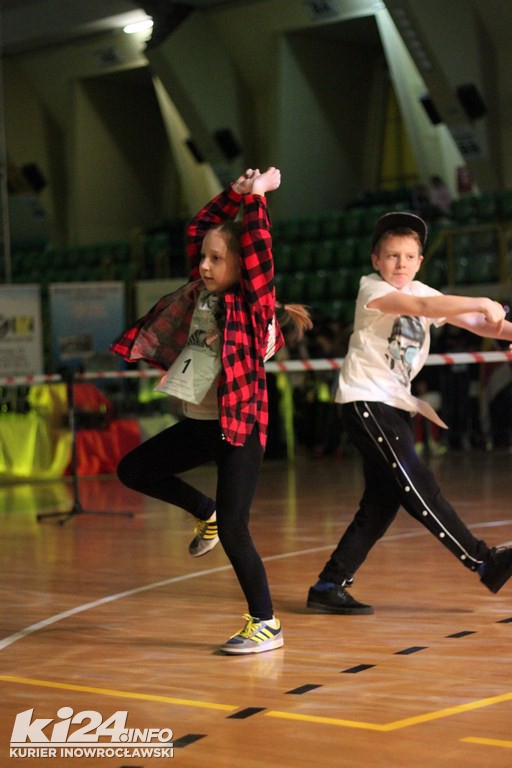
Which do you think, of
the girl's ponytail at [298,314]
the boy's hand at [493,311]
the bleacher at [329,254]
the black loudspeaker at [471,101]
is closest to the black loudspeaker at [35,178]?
the bleacher at [329,254]

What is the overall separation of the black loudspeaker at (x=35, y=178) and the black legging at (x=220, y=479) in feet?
79.4

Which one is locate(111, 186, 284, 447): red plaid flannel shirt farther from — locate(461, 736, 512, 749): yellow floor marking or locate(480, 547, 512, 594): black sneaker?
locate(461, 736, 512, 749): yellow floor marking

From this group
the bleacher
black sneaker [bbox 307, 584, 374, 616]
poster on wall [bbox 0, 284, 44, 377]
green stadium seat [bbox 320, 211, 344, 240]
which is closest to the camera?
black sneaker [bbox 307, 584, 374, 616]

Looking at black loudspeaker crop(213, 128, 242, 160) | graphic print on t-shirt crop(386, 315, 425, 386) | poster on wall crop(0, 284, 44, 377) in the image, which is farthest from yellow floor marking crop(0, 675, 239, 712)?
black loudspeaker crop(213, 128, 242, 160)

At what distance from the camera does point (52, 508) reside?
34.9 feet

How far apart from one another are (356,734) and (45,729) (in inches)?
34.6

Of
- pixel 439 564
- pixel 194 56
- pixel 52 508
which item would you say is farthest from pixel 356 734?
pixel 194 56

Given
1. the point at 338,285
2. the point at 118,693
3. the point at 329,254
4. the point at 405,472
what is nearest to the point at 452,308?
the point at 405,472

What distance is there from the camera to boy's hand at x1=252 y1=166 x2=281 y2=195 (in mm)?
4703

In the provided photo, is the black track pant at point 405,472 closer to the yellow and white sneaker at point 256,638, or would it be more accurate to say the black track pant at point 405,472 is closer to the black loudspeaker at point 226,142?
the yellow and white sneaker at point 256,638

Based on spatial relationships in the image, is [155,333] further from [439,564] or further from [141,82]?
[141,82]

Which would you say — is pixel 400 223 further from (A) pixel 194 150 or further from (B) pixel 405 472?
(A) pixel 194 150

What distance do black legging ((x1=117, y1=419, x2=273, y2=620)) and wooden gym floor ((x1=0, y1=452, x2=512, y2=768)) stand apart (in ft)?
1.04

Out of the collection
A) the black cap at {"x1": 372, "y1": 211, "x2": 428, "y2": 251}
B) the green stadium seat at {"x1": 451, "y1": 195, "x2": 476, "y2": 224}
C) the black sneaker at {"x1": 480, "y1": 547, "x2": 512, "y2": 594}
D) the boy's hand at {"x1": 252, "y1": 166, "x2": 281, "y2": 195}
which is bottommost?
the black sneaker at {"x1": 480, "y1": 547, "x2": 512, "y2": 594}
